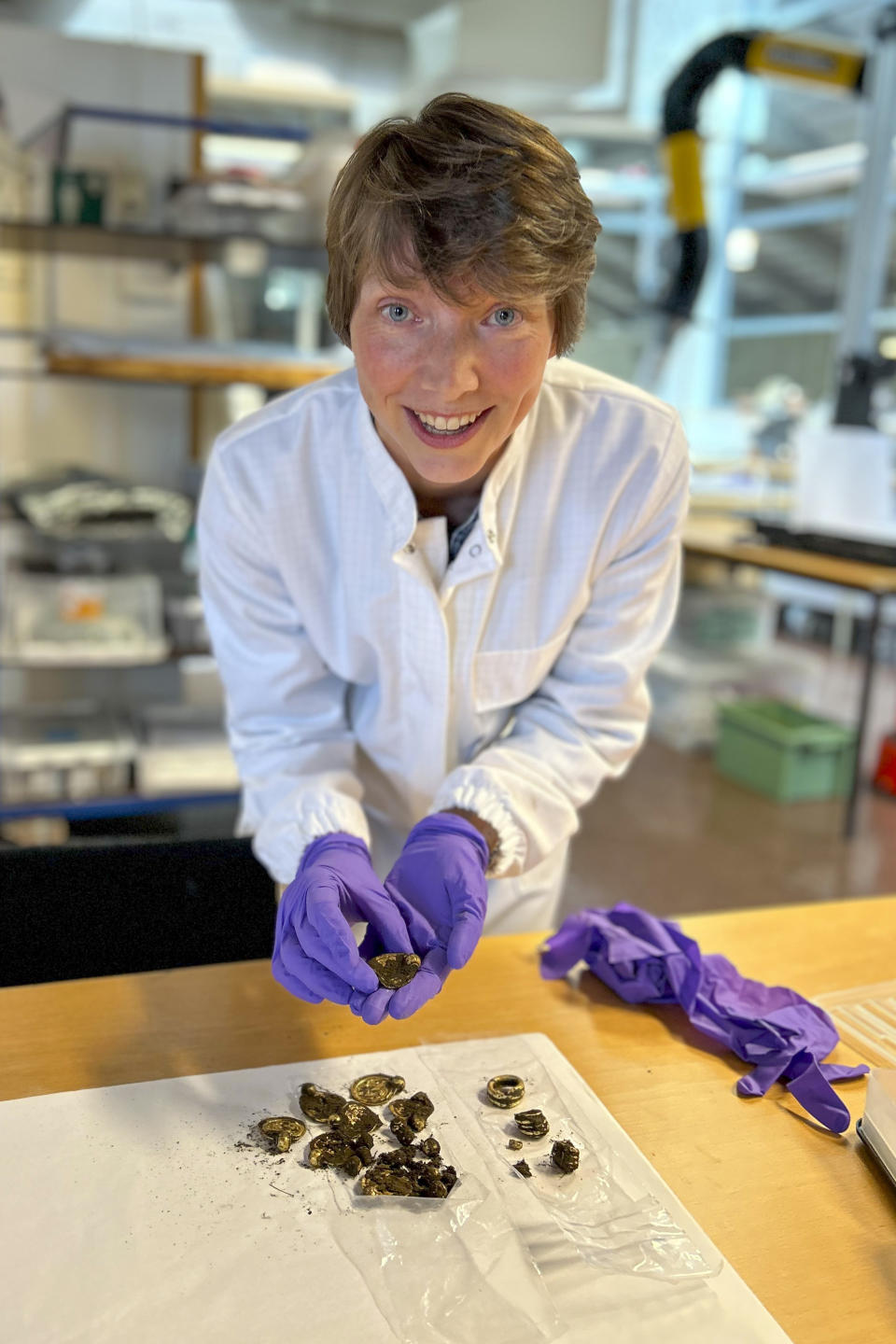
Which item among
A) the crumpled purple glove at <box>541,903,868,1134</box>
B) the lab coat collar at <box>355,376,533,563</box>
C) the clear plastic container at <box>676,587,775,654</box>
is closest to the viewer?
the crumpled purple glove at <box>541,903,868,1134</box>

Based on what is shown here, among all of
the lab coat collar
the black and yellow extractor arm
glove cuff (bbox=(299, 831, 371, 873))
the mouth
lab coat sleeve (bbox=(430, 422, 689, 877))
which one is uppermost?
the black and yellow extractor arm

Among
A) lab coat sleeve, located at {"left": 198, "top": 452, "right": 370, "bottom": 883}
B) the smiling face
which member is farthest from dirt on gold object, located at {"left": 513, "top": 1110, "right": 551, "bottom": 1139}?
the smiling face

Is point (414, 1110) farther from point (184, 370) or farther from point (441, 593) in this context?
point (184, 370)

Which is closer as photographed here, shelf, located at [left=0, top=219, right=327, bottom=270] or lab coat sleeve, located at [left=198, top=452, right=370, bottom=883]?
lab coat sleeve, located at [left=198, top=452, right=370, bottom=883]

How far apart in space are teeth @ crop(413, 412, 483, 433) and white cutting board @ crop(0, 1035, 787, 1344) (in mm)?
570

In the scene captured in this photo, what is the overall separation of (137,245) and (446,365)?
215 cm

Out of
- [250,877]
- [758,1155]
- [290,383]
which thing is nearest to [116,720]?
[290,383]

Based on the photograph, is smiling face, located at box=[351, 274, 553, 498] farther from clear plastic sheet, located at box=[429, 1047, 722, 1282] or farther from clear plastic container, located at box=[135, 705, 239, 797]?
clear plastic container, located at box=[135, 705, 239, 797]

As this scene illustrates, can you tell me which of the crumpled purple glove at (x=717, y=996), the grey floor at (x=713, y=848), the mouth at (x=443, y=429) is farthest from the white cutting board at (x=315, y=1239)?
the grey floor at (x=713, y=848)

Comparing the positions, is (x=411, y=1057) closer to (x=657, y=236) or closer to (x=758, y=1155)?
(x=758, y=1155)

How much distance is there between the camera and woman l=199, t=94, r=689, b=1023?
3.39 ft

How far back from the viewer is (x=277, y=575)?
1.28 m

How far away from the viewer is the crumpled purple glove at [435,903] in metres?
0.91

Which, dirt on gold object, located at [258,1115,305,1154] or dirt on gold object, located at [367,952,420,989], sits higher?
dirt on gold object, located at [367,952,420,989]
